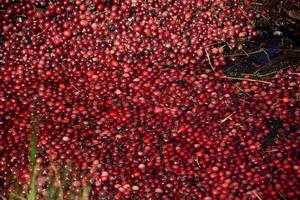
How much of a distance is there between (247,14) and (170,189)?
1.73 metres

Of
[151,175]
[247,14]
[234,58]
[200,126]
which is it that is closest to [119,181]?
[151,175]

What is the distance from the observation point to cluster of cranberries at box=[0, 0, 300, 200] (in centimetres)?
301

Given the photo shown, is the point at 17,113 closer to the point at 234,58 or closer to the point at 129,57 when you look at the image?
the point at 129,57

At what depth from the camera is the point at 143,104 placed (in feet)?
10.8

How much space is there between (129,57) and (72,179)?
1212mm

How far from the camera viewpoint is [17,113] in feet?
10.6

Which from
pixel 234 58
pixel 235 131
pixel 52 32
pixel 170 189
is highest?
pixel 52 32

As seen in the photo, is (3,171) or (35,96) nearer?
(3,171)

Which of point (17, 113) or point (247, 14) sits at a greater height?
point (247, 14)

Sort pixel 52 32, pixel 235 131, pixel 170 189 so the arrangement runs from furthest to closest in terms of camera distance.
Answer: pixel 52 32, pixel 235 131, pixel 170 189

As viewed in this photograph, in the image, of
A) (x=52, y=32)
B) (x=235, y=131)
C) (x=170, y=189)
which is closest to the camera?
(x=170, y=189)

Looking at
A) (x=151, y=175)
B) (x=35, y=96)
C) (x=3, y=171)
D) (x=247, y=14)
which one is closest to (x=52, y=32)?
(x=35, y=96)

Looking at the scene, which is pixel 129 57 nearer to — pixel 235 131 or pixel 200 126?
pixel 200 126

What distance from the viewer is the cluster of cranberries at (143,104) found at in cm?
301
